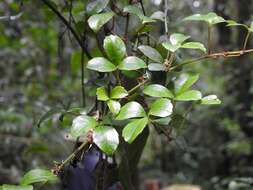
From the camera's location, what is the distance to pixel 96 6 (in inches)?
28.1

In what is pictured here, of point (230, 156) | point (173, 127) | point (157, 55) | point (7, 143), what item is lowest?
point (230, 156)

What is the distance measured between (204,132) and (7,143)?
162 cm

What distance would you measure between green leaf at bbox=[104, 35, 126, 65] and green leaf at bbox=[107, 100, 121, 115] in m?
0.06

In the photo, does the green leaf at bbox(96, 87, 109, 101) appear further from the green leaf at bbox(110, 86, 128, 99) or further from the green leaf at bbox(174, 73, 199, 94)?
the green leaf at bbox(174, 73, 199, 94)

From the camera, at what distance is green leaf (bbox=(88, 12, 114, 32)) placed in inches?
25.8

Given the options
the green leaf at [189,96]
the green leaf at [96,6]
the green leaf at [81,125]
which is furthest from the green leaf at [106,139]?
the green leaf at [96,6]

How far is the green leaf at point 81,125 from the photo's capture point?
1.89 ft

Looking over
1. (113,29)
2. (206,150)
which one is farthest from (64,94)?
(113,29)

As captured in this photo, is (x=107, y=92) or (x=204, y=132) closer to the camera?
(x=107, y=92)

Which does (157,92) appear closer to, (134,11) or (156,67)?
(156,67)

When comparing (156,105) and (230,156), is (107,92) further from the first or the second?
(230,156)

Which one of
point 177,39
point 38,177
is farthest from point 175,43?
point 38,177

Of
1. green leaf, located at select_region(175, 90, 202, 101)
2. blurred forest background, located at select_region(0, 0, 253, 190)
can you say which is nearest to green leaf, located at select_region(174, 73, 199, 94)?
green leaf, located at select_region(175, 90, 202, 101)

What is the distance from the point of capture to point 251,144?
2691 mm
